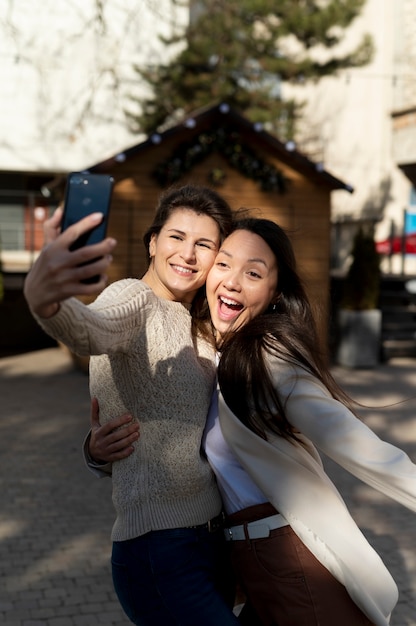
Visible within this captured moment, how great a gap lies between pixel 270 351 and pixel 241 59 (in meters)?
18.9

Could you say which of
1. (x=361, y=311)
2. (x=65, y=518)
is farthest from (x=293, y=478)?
(x=361, y=311)

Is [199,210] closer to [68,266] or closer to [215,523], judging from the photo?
[215,523]

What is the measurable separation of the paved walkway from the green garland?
367 centimetres

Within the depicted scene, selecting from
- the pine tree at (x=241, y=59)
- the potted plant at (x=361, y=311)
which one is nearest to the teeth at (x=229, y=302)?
the potted plant at (x=361, y=311)

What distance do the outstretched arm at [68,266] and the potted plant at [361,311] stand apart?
12.9 m

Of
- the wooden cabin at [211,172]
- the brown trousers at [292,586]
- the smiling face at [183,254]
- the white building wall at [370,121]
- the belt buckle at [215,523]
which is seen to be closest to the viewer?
the brown trousers at [292,586]

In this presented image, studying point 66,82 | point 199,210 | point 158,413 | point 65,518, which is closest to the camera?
point 158,413

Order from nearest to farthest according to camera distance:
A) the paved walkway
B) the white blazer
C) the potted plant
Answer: the white blazer, the paved walkway, the potted plant

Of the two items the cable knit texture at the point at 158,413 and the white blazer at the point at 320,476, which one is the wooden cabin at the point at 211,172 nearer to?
the cable knit texture at the point at 158,413

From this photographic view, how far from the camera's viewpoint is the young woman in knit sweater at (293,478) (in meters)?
2.09

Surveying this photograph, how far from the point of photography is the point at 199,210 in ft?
8.48

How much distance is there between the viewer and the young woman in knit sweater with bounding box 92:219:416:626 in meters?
2.09

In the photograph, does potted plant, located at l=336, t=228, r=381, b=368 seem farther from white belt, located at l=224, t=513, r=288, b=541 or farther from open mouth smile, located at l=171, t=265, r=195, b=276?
white belt, located at l=224, t=513, r=288, b=541

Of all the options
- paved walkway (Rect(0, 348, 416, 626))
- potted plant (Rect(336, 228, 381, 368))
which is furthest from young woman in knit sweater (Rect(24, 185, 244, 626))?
potted plant (Rect(336, 228, 381, 368))
